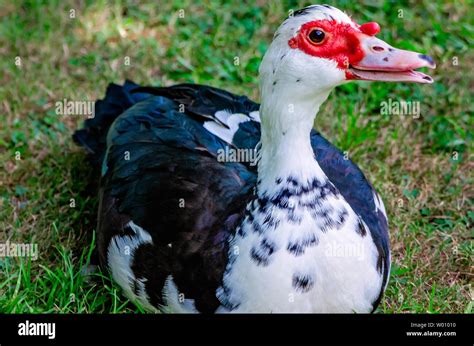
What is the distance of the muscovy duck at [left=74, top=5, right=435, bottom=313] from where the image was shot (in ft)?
11.3

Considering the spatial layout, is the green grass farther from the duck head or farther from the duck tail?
the duck head

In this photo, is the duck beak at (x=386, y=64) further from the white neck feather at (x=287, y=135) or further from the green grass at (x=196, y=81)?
the green grass at (x=196, y=81)

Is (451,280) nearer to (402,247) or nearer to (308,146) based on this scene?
(402,247)

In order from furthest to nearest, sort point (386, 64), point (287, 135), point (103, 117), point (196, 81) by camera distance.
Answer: point (196, 81)
point (103, 117)
point (287, 135)
point (386, 64)

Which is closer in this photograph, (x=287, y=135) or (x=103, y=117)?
(x=287, y=135)

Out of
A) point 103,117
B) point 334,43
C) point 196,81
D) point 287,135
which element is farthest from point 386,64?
point 196,81

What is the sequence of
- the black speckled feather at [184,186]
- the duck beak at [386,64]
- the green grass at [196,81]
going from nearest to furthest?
1. the duck beak at [386,64]
2. the black speckled feather at [184,186]
3. the green grass at [196,81]

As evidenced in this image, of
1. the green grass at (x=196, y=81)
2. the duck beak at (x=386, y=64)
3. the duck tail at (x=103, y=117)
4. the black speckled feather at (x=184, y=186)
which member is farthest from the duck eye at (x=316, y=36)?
the duck tail at (x=103, y=117)

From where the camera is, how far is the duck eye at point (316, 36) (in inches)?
134

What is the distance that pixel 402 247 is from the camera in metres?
4.65

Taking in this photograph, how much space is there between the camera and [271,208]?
3.56 meters

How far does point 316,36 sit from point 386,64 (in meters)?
0.30

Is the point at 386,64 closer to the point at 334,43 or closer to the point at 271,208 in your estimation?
the point at 334,43

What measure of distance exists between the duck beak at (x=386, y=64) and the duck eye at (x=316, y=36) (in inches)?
6.3
